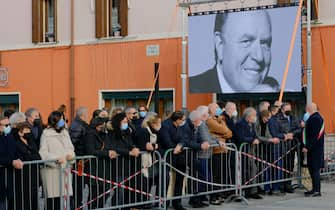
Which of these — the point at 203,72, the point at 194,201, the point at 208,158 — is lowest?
the point at 194,201

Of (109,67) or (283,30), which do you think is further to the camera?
(109,67)

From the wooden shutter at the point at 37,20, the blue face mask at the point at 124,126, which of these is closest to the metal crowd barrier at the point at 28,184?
the blue face mask at the point at 124,126

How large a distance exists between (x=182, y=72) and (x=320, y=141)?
9.24m

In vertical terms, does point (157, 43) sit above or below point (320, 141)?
above

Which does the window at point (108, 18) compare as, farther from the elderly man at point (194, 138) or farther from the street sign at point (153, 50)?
the elderly man at point (194, 138)

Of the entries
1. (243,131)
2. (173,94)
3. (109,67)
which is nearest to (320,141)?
(243,131)

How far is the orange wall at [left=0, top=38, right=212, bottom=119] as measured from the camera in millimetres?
23438

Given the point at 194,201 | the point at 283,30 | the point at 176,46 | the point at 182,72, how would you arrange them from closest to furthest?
1. the point at 194,201
2. the point at 283,30
3. the point at 182,72
4. the point at 176,46

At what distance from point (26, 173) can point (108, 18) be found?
16111mm

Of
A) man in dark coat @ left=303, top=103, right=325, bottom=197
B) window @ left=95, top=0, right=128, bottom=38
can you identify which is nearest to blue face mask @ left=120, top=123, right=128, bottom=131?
man in dark coat @ left=303, top=103, right=325, bottom=197

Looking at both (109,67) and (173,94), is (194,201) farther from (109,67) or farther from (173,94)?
(109,67)

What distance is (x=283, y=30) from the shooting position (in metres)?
18.7

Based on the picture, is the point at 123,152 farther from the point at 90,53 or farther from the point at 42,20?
the point at 42,20

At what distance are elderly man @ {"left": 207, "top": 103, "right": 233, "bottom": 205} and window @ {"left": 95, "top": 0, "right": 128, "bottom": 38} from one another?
43.2 feet
